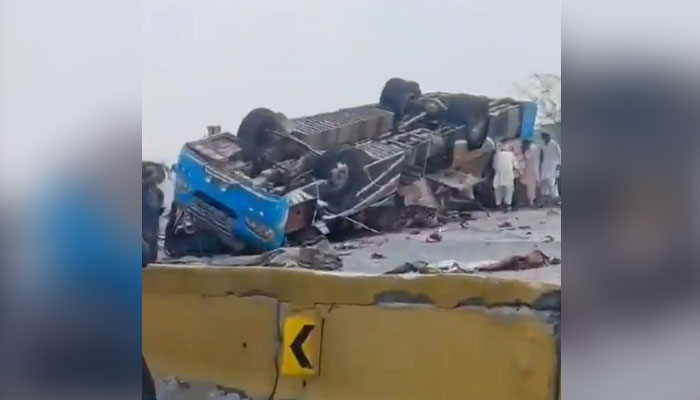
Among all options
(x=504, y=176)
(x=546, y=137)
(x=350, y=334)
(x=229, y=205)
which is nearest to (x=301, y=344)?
(x=350, y=334)

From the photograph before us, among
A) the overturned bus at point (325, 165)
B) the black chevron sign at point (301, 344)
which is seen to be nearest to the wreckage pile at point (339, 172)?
the overturned bus at point (325, 165)

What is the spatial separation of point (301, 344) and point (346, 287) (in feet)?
0.46

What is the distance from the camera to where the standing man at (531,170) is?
4.09 feet

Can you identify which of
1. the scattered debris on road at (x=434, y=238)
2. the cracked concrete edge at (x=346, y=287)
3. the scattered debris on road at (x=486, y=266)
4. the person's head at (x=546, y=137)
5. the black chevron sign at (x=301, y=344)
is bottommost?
the black chevron sign at (x=301, y=344)

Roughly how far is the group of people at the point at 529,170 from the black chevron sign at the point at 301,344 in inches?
17.1

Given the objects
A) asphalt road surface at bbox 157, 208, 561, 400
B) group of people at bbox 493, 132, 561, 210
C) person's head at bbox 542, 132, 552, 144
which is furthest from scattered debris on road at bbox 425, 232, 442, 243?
person's head at bbox 542, 132, 552, 144

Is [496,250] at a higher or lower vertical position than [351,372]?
higher

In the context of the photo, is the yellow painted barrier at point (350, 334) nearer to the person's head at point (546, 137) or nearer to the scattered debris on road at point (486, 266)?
the scattered debris on road at point (486, 266)

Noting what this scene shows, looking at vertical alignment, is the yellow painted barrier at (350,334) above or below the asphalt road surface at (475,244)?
below

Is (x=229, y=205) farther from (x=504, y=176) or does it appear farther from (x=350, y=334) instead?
(x=504, y=176)
